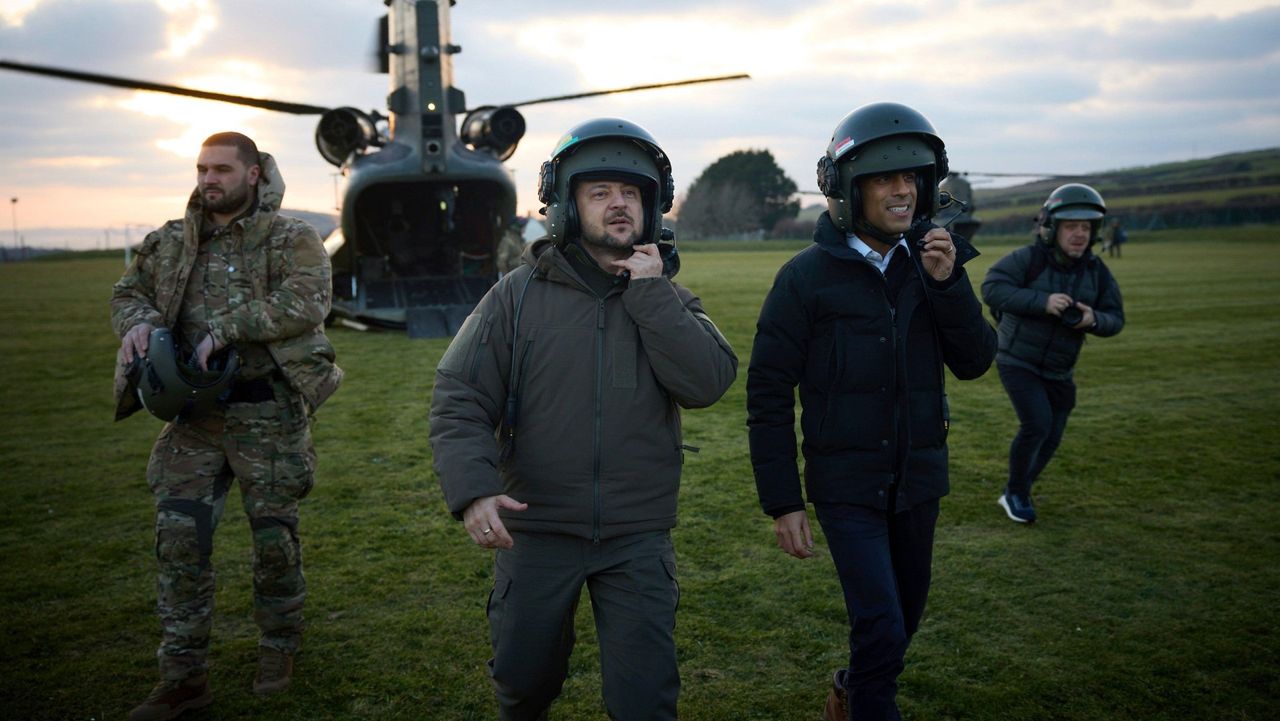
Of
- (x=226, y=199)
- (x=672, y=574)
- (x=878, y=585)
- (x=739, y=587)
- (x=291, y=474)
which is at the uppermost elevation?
(x=226, y=199)

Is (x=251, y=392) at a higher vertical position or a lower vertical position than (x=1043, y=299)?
lower

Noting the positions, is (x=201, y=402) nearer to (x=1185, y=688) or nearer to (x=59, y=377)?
(x=1185, y=688)

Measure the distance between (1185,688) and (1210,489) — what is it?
355 cm

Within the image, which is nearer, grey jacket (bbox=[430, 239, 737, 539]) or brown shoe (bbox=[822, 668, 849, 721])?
grey jacket (bbox=[430, 239, 737, 539])

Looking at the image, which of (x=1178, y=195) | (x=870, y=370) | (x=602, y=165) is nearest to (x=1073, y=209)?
(x=870, y=370)

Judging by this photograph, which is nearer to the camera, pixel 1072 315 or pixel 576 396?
pixel 576 396

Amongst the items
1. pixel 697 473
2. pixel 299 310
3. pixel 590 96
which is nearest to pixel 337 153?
pixel 590 96

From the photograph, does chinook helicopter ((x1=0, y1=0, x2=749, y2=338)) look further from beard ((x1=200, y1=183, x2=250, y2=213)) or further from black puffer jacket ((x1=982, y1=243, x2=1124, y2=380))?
beard ((x1=200, y1=183, x2=250, y2=213))

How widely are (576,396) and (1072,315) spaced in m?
4.06

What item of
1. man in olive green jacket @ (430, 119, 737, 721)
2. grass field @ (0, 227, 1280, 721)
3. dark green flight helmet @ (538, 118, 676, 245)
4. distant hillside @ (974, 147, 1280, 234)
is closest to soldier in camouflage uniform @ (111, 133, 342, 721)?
grass field @ (0, 227, 1280, 721)

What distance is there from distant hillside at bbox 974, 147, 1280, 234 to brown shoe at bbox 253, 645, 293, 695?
195 feet

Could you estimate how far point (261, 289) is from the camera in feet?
13.2

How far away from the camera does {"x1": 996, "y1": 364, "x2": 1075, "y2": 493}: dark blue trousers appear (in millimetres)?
5883

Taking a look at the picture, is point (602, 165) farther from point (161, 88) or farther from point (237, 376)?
point (161, 88)
